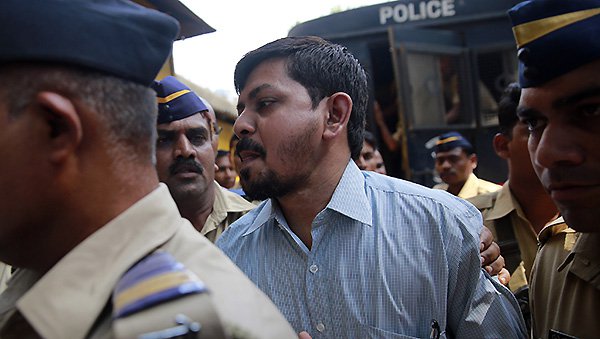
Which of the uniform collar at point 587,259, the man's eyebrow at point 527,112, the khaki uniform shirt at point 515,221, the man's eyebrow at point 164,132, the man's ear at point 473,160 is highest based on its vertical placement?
the man's eyebrow at point 527,112

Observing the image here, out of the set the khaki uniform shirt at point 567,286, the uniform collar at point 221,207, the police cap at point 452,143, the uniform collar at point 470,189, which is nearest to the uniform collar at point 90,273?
the khaki uniform shirt at point 567,286

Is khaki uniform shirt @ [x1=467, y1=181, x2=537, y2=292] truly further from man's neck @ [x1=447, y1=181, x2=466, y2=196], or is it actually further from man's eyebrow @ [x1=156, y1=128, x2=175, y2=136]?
man's neck @ [x1=447, y1=181, x2=466, y2=196]

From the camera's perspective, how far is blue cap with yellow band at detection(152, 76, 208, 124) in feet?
9.54

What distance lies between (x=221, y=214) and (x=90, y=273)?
83.6 inches

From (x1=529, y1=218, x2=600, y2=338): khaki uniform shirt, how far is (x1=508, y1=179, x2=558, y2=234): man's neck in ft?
4.11

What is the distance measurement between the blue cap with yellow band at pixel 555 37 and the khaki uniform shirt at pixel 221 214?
1.88 metres

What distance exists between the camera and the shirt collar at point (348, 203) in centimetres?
192

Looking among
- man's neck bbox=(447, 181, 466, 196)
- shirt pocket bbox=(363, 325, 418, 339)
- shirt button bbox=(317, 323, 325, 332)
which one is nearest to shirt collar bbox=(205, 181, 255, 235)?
shirt button bbox=(317, 323, 325, 332)

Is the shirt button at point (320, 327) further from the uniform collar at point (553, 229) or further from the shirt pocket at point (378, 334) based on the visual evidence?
the uniform collar at point (553, 229)

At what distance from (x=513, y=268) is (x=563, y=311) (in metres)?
1.36

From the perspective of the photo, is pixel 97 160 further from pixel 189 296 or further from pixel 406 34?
pixel 406 34

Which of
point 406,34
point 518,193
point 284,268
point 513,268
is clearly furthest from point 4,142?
point 406,34

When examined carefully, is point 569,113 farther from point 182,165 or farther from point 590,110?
point 182,165

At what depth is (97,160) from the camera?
3.46 feet
